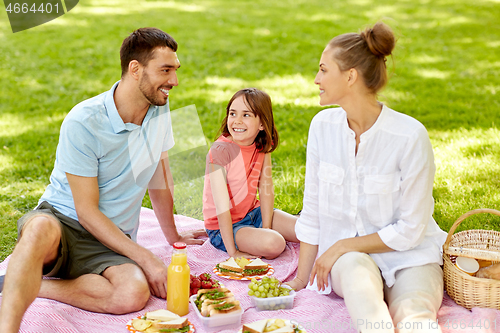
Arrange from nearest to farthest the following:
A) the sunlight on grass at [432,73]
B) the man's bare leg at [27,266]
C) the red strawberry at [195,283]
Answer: the man's bare leg at [27,266] < the red strawberry at [195,283] < the sunlight on grass at [432,73]

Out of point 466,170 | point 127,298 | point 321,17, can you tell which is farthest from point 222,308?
point 321,17

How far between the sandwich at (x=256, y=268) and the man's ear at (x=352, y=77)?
3.93ft

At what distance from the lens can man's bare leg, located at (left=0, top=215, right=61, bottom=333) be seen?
212 centimetres

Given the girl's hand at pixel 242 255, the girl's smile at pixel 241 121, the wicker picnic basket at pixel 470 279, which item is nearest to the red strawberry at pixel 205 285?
the girl's hand at pixel 242 255

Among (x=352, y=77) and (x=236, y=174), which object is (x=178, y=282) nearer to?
(x=236, y=174)

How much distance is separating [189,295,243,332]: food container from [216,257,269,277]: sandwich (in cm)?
52

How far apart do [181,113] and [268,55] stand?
4622 mm

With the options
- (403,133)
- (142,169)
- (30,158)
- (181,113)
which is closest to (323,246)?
(403,133)

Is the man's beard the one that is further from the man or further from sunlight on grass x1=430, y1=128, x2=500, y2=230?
sunlight on grass x1=430, y1=128, x2=500, y2=230

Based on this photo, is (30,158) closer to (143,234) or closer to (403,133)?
(143,234)

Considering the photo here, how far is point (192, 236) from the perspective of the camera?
143 inches

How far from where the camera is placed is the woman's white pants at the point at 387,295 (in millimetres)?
2143

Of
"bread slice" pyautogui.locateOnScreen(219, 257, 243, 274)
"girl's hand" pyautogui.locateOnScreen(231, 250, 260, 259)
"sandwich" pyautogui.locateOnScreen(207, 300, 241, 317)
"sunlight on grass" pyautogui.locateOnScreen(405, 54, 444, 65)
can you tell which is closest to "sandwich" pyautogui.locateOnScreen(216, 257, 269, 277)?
"bread slice" pyautogui.locateOnScreen(219, 257, 243, 274)

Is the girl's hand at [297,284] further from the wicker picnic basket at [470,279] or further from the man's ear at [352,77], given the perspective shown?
the man's ear at [352,77]
